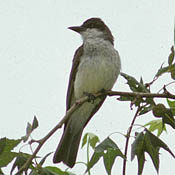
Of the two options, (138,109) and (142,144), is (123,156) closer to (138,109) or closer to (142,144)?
(142,144)

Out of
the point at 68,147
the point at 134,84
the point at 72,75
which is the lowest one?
the point at 68,147

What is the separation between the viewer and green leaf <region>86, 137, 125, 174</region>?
225cm

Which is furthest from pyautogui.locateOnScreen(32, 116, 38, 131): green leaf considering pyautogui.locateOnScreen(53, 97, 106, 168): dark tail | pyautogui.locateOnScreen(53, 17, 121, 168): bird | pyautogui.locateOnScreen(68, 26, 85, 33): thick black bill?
pyautogui.locateOnScreen(68, 26, 85, 33): thick black bill

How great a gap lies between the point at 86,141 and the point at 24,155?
787 mm

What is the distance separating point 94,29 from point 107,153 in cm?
277

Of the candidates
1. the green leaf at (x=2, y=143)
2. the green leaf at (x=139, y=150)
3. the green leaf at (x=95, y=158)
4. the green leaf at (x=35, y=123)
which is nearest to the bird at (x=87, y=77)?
the green leaf at (x=95, y=158)

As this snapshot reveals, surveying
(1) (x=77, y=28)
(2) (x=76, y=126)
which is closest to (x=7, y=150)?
(2) (x=76, y=126)

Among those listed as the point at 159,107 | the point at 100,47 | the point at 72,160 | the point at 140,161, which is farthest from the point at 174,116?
the point at 100,47

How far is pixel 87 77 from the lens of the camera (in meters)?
4.22

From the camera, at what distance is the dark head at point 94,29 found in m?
4.76

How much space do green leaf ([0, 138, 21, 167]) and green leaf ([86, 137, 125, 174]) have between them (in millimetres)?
447

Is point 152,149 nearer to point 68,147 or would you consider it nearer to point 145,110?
point 145,110

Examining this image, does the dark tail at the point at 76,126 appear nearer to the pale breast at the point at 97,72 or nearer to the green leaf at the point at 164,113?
the pale breast at the point at 97,72

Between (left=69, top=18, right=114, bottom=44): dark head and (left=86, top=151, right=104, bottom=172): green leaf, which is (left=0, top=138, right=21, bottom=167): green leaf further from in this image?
(left=69, top=18, right=114, bottom=44): dark head
